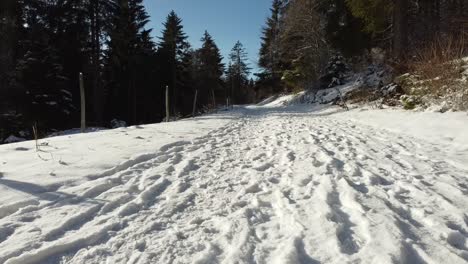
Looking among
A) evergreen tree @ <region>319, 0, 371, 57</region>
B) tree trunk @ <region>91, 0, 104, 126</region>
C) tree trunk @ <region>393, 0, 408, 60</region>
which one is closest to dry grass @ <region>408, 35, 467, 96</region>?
tree trunk @ <region>393, 0, 408, 60</region>

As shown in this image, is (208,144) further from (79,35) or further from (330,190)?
(79,35)

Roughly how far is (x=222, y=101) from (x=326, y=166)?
5524cm

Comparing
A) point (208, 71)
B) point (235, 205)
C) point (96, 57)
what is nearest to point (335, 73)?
point (96, 57)

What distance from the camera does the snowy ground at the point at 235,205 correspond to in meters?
2.50

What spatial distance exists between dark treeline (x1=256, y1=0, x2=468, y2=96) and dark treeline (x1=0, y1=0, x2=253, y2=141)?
11.7 metres

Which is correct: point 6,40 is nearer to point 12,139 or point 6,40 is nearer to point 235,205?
point 12,139

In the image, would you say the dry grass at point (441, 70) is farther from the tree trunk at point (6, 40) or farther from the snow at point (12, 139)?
the tree trunk at point (6, 40)

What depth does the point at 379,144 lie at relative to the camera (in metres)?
6.81

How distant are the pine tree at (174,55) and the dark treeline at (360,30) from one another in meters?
11.6

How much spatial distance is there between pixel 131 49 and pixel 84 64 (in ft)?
19.9

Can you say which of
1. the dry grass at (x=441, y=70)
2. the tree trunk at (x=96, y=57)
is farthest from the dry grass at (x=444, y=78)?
the tree trunk at (x=96, y=57)

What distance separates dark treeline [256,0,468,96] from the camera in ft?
49.0

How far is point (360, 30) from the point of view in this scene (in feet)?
67.4

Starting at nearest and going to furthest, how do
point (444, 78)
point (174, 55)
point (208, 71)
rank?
point (444, 78)
point (174, 55)
point (208, 71)
